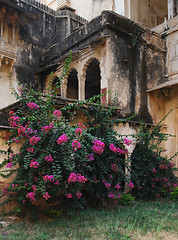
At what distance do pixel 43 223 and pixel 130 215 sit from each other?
187 cm

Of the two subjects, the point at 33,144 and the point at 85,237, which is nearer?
the point at 85,237

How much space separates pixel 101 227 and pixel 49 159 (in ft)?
5.03

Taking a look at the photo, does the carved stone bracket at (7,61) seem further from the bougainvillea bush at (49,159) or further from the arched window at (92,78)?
the bougainvillea bush at (49,159)

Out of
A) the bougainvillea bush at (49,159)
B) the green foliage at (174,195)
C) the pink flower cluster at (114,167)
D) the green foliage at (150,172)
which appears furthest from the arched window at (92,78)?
the green foliage at (174,195)

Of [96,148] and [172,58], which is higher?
[172,58]

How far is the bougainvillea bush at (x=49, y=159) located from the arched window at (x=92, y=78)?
16.7 feet

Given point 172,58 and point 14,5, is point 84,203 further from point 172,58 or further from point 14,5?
point 14,5

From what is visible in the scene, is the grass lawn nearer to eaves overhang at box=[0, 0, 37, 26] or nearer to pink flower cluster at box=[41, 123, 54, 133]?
pink flower cluster at box=[41, 123, 54, 133]

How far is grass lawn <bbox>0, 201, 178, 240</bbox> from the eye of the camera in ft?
13.7

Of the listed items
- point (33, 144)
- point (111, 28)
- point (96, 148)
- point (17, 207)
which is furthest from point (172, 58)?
point (17, 207)

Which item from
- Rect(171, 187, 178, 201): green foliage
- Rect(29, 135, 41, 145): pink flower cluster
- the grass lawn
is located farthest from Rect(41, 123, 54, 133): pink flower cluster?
Rect(171, 187, 178, 201): green foliage

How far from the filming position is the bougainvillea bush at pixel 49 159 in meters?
4.66

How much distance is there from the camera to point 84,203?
213 inches

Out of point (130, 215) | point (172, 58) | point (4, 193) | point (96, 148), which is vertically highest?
point (172, 58)
